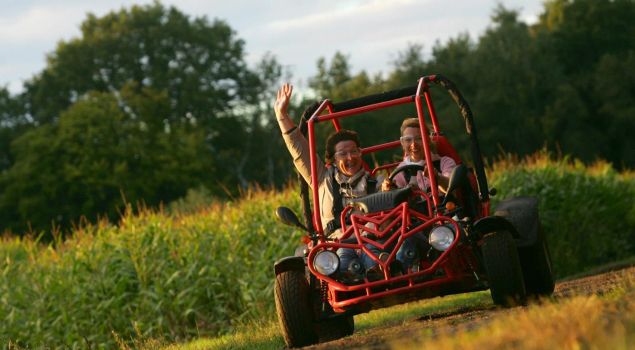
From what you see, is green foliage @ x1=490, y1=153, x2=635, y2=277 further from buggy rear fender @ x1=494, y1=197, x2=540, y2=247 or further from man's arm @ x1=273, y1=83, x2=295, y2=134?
man's arm @ x1=273, y1=83, x2=295, y2=134

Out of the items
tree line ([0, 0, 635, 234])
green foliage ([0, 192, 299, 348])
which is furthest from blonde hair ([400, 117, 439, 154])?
tree line ([0, 0, 635, 234])

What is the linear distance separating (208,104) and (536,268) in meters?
65.0

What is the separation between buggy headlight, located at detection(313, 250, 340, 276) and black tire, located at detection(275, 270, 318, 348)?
21cm

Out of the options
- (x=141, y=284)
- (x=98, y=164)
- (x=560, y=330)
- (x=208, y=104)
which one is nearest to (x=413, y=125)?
(x=560, y=330)

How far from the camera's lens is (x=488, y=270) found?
979 centimetres

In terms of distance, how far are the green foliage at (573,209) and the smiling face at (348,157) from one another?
1099cm

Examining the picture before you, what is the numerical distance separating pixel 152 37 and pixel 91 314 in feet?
203

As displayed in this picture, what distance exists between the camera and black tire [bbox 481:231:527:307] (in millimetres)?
9781

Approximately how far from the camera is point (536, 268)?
11.5m

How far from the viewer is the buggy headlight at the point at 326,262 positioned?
9898 mm

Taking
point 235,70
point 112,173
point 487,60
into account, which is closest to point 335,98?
point 235,70

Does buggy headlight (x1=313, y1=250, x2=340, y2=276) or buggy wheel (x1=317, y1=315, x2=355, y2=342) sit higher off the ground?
buggy headlight (x1=313, y1=250, x2=340, y2=276)

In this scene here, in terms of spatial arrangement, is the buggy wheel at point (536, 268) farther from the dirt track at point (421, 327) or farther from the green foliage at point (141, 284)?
the green foliage at point (141, 284)

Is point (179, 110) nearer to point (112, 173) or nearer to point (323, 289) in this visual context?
point (112, 173)
